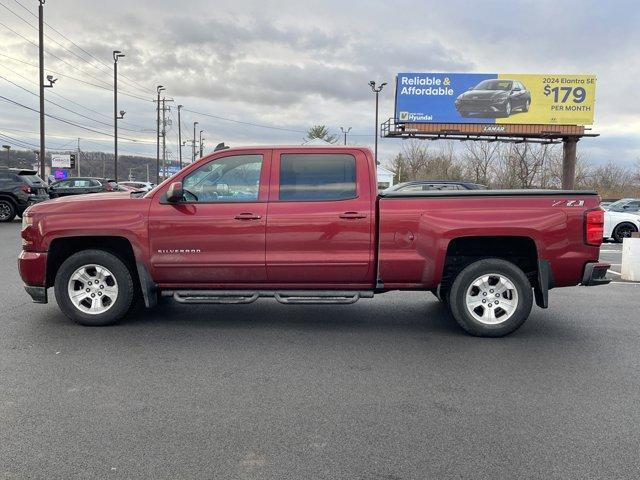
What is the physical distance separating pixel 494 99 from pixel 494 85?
1.08 metres

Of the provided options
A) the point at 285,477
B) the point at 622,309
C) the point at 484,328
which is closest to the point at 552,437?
the point at 285,477

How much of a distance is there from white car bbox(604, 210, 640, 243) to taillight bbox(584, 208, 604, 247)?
12.4 metres

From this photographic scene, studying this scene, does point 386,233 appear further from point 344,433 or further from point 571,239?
point 344,433

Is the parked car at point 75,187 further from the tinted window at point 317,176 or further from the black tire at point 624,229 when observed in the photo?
the tinted window at point 317,176

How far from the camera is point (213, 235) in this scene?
5.57m

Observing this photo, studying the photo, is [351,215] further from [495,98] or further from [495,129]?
[495,98]

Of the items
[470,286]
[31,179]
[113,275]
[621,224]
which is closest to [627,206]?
[621,224]

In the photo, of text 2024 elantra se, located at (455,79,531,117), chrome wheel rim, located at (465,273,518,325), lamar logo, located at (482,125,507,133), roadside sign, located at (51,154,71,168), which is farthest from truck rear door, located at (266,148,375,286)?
roadside sign, located at (51,154,71,168)

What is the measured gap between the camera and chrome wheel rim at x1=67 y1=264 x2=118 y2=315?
19.0ft

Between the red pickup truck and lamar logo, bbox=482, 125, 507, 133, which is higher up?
lamar logo, bbox=482, 125, 507, 133

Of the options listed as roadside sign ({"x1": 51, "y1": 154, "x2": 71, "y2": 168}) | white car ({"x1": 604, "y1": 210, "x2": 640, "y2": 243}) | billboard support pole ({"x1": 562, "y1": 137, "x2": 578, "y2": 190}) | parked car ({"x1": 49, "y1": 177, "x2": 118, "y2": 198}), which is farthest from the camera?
roadside sign ({"x1": 51, "y1": 154, "x2": 71, "y2": 168})

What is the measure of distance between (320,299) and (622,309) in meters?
4.33

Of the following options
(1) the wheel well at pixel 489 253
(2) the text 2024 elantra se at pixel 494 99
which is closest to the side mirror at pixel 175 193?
(1) the wheel well at pixel 489 253

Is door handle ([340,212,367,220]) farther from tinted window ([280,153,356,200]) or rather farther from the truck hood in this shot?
the truck hood
